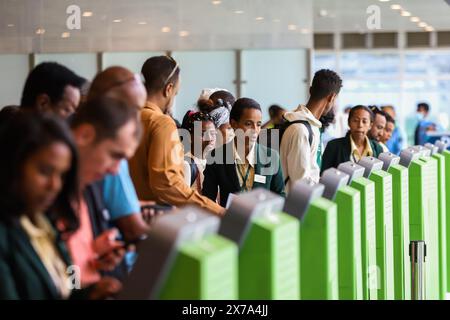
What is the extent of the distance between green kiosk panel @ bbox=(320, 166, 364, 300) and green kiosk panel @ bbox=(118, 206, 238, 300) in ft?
4.72

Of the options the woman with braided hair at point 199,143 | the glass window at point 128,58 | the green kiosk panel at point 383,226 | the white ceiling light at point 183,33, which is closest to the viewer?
the green kiosk panel at point 383,226

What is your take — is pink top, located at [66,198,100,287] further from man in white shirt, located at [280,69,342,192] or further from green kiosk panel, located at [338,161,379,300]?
man in white shirt, located at [280,69,342,192]

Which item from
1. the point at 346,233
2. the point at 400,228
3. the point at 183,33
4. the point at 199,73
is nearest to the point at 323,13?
the point at 199,73

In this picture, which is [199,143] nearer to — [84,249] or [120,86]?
[120,86]

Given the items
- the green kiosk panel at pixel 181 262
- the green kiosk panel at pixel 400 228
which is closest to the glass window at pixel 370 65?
the green kiosk panel at pixel 400 228

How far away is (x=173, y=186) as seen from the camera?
17.2 feet

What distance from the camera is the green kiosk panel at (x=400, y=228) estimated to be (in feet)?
18.3

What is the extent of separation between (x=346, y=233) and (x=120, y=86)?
1058 millimetres

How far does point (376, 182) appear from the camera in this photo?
201 inches

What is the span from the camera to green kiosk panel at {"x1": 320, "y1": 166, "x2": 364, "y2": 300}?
402 centimetres

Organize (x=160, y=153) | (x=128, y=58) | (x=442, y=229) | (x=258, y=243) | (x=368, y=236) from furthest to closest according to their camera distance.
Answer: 1. (x=128, y=58)
2. (x=442, y=229)
3. (x=160, y=153)
4. (x=368, y=236)
5. (x=258, y=243)

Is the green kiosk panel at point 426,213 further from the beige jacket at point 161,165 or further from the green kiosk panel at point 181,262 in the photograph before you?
the green kiosk panel at point 181,262

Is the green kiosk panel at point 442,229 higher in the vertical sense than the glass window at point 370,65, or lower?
lower
